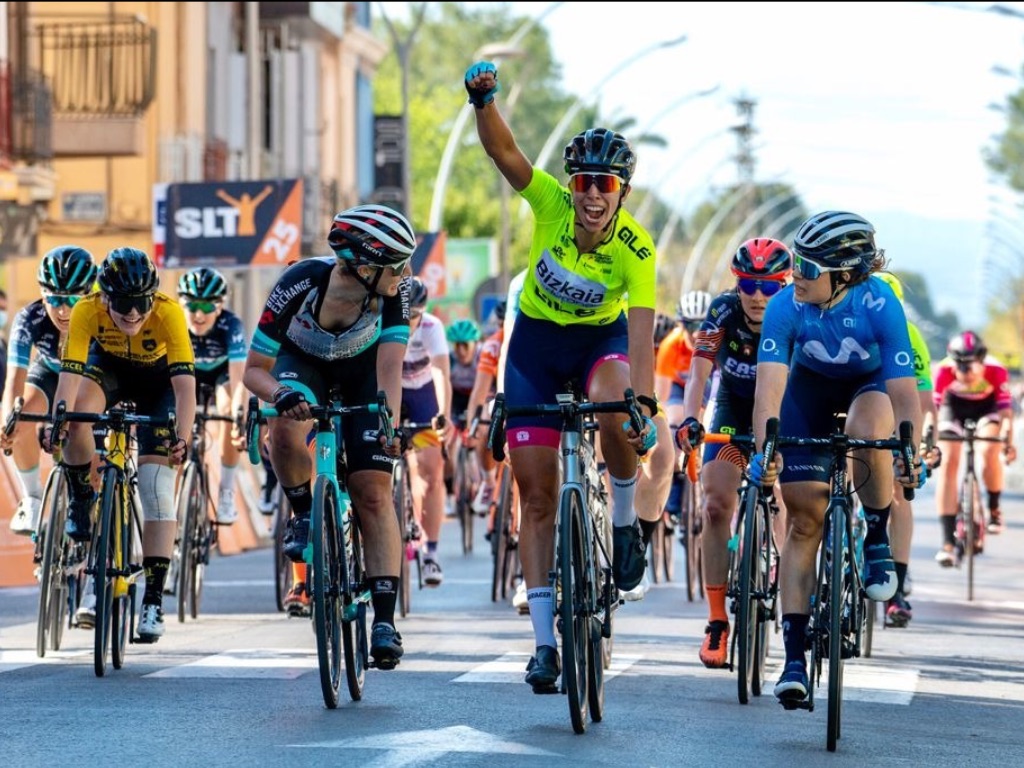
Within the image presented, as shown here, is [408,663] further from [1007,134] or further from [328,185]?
[1007,134]

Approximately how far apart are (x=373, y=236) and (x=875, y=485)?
7.19 ft

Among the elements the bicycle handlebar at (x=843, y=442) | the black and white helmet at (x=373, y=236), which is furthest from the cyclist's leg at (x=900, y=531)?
the black and white helmet at (x=373, y=236)

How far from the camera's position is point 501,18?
112688 millimetres

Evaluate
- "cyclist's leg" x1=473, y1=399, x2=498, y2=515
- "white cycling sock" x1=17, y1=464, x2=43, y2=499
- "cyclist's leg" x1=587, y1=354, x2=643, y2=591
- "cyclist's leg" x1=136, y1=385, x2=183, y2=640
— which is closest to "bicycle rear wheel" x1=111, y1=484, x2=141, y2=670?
"cyclist's leg" x1=136, y1=385, x2=183, y2=640

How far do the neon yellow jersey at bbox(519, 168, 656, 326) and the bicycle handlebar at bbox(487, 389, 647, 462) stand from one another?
48 centimetres

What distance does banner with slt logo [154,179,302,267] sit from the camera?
24766 mm

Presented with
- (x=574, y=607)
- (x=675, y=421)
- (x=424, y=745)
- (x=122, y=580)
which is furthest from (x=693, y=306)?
(x=424, y=745)

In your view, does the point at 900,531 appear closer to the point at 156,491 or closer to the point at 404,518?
the point at 404,518

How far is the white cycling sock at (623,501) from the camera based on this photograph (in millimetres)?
9836

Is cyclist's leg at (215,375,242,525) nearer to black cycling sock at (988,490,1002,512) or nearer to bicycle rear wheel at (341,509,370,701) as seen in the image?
bicycle rear wheel at (341,509,370,701)

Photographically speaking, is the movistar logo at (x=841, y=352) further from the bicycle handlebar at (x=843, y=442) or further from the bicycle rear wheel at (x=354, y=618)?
the bicycle rear wheel at (x=354, y=618)

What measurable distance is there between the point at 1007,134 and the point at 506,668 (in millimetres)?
124260

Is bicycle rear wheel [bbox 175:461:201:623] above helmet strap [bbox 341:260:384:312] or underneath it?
underneath

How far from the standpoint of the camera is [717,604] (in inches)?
460
